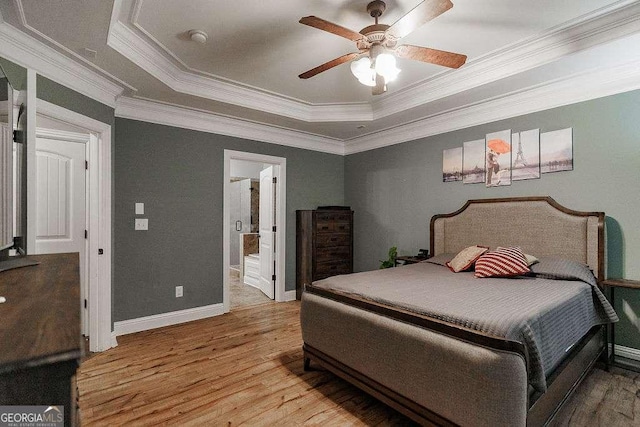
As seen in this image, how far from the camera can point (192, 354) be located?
2.81 metres

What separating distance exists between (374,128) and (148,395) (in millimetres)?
3925

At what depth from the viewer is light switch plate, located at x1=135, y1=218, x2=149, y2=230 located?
3393 millimetres

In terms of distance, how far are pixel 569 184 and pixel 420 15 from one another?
235 centimetres

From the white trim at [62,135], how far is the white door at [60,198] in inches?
5.3

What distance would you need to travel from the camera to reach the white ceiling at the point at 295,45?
2.10 meters

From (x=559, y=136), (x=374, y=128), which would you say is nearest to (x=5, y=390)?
(x=559, y=136)

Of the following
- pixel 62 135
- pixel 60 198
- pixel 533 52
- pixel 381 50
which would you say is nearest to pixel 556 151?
pixel 533 52

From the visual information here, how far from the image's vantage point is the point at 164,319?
3.51 meters

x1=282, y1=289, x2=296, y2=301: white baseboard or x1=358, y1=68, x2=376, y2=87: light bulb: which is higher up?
x1=358, y1=68, x2=376, y2=87: light bulb

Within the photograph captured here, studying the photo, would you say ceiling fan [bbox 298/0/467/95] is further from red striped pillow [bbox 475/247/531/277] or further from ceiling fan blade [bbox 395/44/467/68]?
red striped pillow [bbox 475/247/531/277]

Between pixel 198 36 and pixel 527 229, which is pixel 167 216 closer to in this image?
pixel 198 36

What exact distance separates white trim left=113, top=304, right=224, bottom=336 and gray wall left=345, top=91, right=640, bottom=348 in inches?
96.3

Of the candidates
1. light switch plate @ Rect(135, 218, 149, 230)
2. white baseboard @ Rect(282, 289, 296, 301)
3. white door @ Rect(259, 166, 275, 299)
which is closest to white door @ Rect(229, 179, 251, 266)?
white door @ Rect(259, 166, 275, 299)

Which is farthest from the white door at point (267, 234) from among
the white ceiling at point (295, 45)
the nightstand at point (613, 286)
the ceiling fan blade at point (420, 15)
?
the nightstand at point (613, 286)
